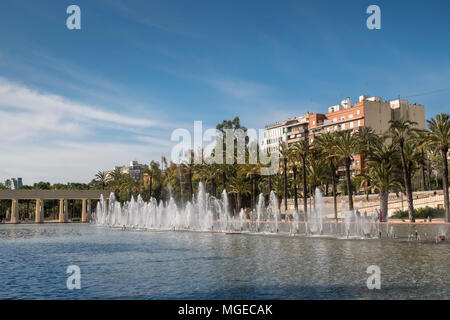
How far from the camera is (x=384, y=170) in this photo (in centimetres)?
4991

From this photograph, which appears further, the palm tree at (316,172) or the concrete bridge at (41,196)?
the concrete bridge at (41,196)

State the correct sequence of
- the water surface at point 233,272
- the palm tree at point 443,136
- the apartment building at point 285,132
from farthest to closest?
1. the apartment building at point 285,132
2. the palm tree at point 443,136
3. the water surface at point 233,272

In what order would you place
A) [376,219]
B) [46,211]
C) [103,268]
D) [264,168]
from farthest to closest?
[46,211], [264,168], [376,219], [103,268]

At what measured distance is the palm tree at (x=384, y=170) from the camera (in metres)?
50.3

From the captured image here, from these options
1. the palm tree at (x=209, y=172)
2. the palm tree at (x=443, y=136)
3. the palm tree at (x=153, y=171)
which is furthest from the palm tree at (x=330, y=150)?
the palm tree at (x=153, y=171)

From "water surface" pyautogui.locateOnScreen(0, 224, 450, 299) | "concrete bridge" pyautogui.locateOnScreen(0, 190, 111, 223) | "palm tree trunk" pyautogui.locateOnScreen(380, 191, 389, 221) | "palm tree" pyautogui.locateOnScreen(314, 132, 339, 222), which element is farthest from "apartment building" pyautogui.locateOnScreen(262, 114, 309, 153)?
"water surface" pyautogui.locateOnScreen(0, 224, 450, 299)

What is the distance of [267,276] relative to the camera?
15609 mm

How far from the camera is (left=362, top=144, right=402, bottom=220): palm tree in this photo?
5028 centimetres

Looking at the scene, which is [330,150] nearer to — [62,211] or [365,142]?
[365,142]

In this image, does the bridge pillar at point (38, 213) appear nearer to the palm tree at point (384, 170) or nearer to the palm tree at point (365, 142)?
the palm tree at point (365, 142)

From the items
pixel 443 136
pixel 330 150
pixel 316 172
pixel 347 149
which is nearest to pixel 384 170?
pixel 347 149
